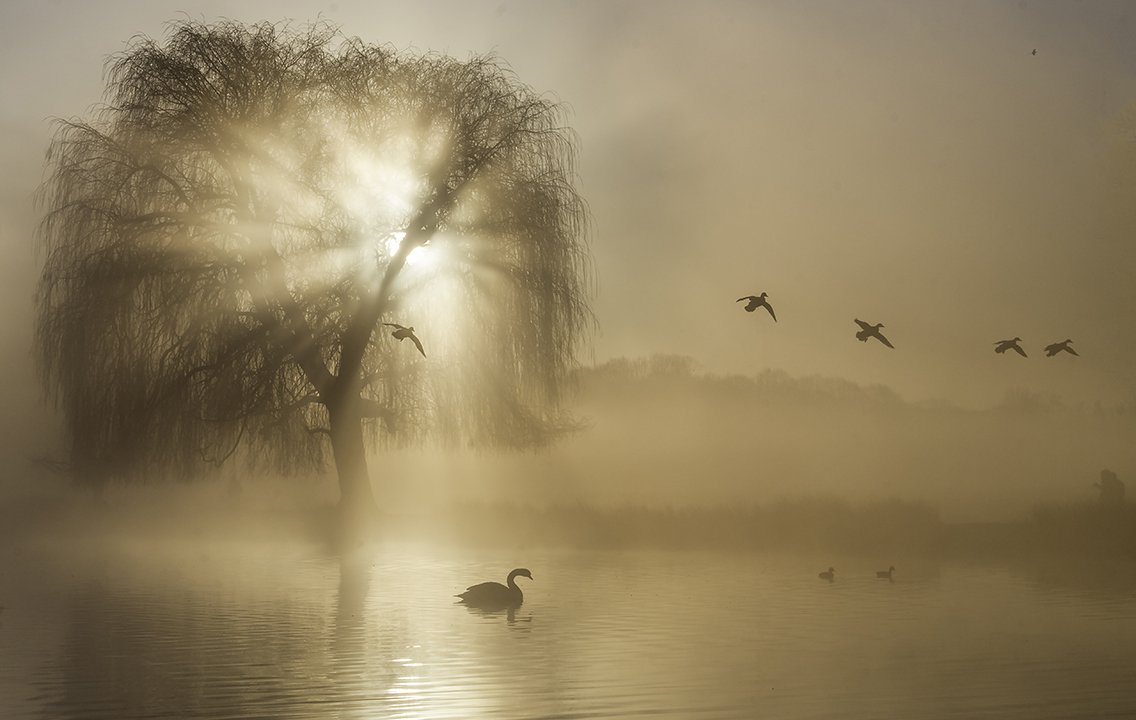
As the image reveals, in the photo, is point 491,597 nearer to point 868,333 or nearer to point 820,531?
point 868,333

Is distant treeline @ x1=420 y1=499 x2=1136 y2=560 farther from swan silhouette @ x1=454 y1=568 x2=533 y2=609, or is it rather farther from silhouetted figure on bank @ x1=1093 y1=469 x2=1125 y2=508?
swan silhouette @ x1=454 y1=568 x2=533 y2=609

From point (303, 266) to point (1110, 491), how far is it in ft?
43.0

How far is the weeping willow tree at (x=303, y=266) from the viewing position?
17438mm

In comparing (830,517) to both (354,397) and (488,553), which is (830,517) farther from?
(354,397)

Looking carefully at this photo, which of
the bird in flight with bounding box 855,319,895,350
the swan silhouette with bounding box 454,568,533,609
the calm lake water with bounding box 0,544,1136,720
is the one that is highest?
the bird in flight with bounding box 855,319,895,350

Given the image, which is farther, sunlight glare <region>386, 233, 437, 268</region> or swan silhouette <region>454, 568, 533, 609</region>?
sunlight glare <region>386, 233, 437, 268</region>

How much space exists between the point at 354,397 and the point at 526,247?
379 cm

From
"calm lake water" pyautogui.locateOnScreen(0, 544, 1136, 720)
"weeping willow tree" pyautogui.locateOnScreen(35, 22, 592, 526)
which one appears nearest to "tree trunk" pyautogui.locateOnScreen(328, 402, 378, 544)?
"weeping willow tree" pyautogui.locateOnScreen(35, 22, 592, 526)

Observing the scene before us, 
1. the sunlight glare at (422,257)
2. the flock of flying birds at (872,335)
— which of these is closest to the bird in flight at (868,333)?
the flock of flying birds at (872,335)

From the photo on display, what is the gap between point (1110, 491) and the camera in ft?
60.6

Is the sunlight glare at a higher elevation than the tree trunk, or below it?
higher

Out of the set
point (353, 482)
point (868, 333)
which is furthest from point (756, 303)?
point (353, 482)

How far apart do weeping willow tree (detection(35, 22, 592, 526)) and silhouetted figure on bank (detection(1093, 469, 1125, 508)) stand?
8.59 meters

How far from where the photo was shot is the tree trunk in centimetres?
2020
